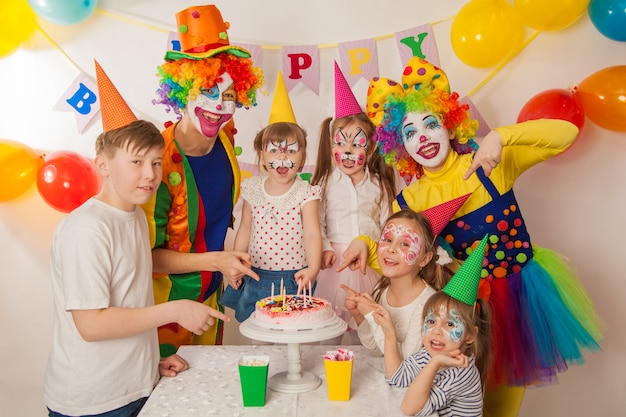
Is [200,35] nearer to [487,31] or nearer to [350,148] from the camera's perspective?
[350,148]

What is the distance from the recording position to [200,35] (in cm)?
253

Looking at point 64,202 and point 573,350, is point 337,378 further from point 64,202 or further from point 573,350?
point 64,202

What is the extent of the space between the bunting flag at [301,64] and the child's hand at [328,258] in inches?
43.1

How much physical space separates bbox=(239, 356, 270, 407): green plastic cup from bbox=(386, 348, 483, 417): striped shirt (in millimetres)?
403

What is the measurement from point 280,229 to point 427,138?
0.72 metres

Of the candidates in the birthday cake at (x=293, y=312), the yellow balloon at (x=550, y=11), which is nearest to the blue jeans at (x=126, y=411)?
the birthday cake at (x=293, y=312)

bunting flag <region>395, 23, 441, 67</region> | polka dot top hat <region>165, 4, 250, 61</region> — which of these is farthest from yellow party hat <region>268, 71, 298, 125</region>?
bunting flag <region>395, 23, 441, 67</region>

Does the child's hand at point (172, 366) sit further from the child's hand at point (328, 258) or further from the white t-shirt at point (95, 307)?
the child's hand at point (328, 258)

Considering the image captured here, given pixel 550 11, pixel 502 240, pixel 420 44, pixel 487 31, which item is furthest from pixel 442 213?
pixel 420 44

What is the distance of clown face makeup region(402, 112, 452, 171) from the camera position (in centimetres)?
248

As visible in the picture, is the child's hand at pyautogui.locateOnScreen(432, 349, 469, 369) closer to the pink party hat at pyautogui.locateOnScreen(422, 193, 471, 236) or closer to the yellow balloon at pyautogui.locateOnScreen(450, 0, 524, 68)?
the pink party hat at pyautogui.locateOnScreen(422, 193, 471, 236)

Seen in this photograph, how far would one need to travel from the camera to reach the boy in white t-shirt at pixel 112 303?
1.79m

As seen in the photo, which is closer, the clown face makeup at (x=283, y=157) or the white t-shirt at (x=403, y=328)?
the white t-shirt at (x=403, y=328)

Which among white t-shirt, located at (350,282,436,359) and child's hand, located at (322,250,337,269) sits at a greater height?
child's hand, located at (322,250,337,269)
